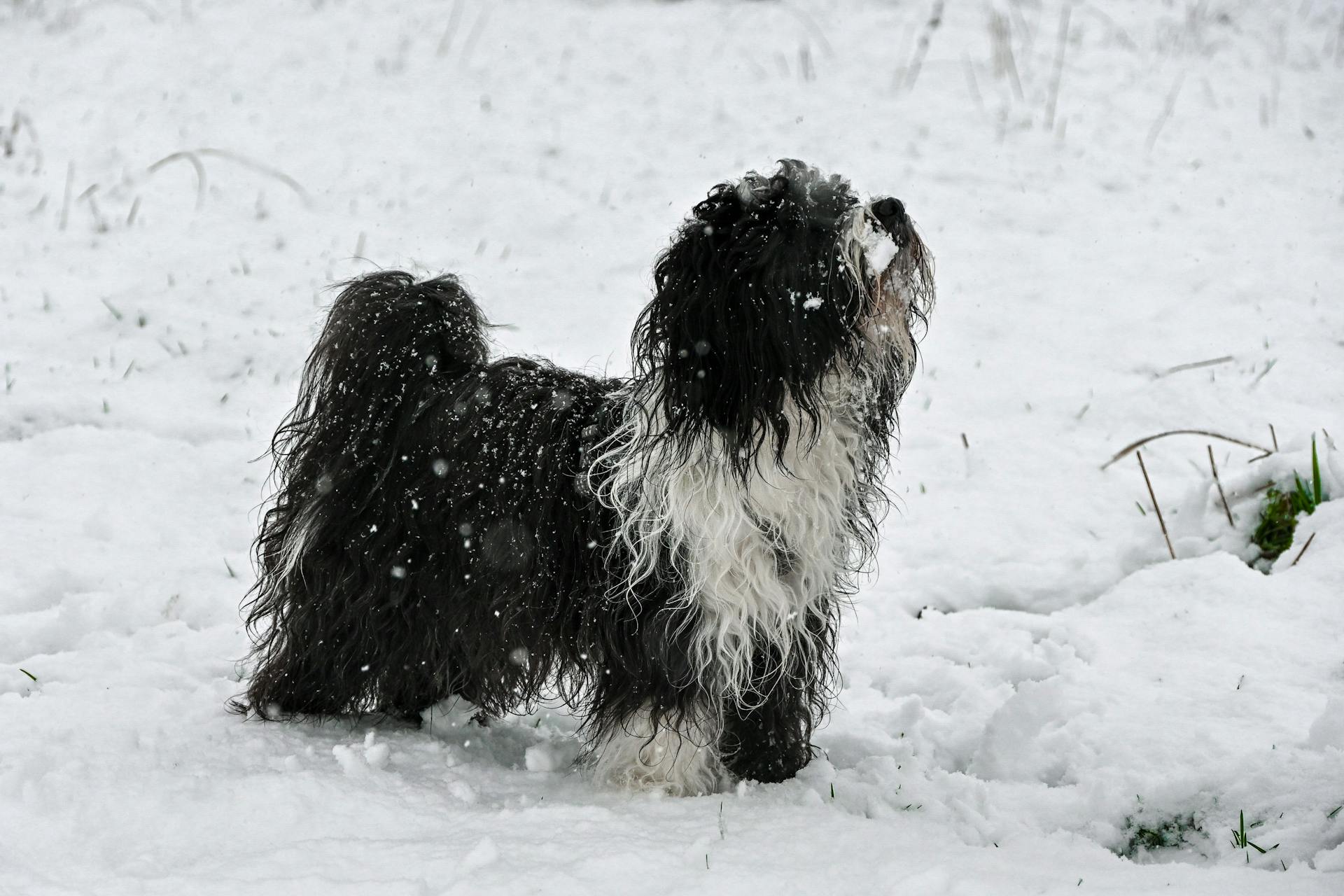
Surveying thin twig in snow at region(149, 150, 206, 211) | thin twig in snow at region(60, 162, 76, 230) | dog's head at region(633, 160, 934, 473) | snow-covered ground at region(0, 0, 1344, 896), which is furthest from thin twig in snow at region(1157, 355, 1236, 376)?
thin twig in snow at region(60, 162, 76, 230)

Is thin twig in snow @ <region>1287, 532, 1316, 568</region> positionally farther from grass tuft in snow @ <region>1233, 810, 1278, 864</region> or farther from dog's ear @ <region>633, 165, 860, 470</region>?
dog's ear @ <region>633, 165, 860, 470</region>

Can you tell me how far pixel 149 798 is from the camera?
278 cm

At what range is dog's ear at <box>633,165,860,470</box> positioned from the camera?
→ 8.43ft

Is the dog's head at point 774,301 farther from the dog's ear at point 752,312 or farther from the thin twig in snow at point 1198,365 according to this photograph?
the thin twig in snow at point 1198,365

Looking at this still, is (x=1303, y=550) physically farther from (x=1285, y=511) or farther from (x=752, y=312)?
(x=752, y=312)

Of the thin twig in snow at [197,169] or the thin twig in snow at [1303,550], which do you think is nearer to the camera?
the thin twig in snow at [1303,550]

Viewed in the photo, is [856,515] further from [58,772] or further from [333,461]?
[58,772]

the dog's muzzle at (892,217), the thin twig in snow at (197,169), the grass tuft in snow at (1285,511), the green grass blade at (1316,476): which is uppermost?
the thin twig in snow at (197,169)

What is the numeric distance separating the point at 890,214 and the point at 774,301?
0.34 meters

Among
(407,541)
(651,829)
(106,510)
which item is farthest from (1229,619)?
(106,510)

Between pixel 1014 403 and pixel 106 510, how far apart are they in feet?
13.3

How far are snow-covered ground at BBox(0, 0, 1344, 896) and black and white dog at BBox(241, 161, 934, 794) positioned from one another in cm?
23

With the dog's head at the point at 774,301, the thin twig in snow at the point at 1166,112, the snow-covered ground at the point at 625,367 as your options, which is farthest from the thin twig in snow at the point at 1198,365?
the dog's head at the point at 774,301

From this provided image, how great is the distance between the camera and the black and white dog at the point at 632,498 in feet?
8.55
